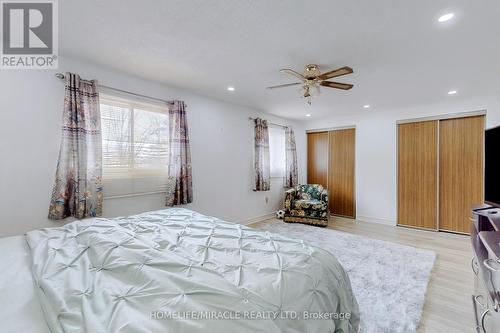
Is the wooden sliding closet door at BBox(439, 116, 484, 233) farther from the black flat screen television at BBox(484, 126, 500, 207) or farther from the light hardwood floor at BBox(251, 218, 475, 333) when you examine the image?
the black flat screen television at BBox(484, 126, 500, 207)

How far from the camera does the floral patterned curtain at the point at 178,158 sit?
3326 mm

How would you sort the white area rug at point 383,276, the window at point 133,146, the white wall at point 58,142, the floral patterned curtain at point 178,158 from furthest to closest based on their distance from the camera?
1. the floral patterned curtain at point 178,158
2. the window at point 133,146
3. the white wall at point 58,142
4. the white area rug at point 383,276

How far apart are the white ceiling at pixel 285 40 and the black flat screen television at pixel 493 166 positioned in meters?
0.91

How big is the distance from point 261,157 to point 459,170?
3636 millimetres

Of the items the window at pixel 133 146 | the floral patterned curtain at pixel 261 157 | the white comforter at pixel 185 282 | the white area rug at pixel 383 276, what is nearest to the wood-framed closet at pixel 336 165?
the white area rug at pixel 383 276

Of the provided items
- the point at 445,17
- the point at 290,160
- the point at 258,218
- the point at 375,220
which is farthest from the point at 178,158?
the point at 375,220

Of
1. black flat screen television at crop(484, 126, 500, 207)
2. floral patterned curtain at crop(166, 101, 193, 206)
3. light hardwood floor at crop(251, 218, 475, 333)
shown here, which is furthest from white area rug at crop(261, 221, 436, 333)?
floral patterned curtain at crop(166, 101, 193, 206)

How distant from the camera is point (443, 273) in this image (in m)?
2.63

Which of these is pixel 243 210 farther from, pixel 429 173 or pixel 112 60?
pixel 429 173

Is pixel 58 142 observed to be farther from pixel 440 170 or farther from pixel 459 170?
pixel 459 170

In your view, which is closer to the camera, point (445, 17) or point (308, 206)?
point (445, 17)

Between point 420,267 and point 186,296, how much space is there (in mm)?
3048

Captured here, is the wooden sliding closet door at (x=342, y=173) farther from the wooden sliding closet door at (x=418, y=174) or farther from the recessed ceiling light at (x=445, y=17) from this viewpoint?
the recessed ceiling light at (x=445, y=17)

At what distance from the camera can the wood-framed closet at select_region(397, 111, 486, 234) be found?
12.8 ft
